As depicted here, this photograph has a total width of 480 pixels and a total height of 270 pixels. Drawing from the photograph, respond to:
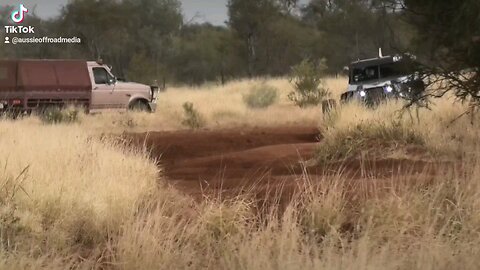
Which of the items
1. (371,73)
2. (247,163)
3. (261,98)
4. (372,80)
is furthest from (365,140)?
(261,98)

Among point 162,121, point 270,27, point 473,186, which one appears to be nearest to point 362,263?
point 473,186

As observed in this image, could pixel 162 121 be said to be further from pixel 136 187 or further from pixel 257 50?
pixel 257 50

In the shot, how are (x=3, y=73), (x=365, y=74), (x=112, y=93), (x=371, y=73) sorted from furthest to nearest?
(x=112, y=93), (x=3, y=73), (x=365, y=74), (x=371, y=73)

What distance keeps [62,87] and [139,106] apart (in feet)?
9.10

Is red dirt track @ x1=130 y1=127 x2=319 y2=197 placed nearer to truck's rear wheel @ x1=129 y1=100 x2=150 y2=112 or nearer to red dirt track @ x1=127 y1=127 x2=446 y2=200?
red dirt track @ x1=127 y1=127 x2=446 y2=200

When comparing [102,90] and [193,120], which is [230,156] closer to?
[193,120]

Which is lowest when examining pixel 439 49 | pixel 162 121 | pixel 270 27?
pixel 162 121

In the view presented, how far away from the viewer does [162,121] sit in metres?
20.6

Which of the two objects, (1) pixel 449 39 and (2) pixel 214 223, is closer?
(2) pixel 214 223

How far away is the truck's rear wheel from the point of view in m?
21.7

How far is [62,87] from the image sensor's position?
67.7 feet

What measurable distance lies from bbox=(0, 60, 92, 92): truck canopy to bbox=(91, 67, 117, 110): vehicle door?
0.85 ft

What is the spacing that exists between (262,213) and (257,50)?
1685 inches

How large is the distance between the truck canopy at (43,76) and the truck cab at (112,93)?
0.31m
